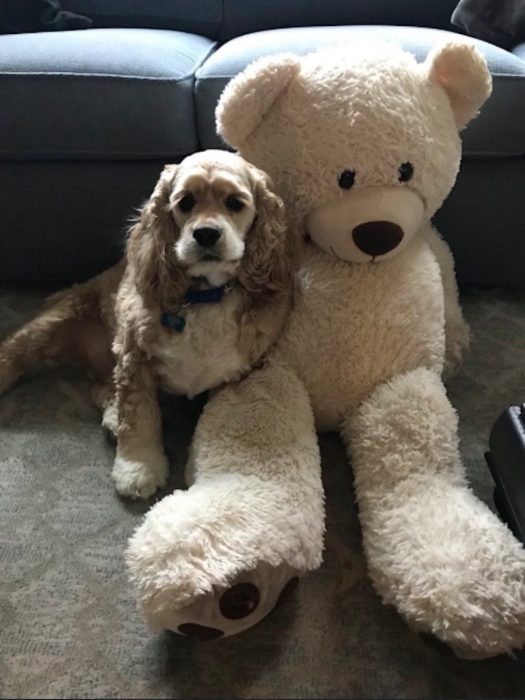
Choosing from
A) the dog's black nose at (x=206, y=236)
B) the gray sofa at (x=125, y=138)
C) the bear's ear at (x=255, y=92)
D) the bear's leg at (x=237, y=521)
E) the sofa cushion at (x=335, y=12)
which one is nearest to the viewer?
the bear's leg at (x=237, y=521)

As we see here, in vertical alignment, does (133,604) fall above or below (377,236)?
below

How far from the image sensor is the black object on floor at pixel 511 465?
1079mm

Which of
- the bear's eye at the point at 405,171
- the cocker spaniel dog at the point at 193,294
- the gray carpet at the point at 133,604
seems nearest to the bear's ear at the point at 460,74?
the bear's eye at the point at 405,171

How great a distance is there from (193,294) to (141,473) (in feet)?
1.14

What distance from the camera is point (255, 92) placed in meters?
1.27

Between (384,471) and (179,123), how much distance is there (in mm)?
913

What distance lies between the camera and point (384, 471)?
1.20m

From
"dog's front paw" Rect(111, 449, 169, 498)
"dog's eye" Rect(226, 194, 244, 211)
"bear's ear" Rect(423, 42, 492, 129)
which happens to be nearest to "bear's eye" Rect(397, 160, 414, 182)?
"bear's ear" Rect(423, 42, 492, 129)

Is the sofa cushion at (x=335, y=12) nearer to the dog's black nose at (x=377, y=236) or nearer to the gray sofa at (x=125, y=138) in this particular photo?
the gray sofa at (x=125, y=138)

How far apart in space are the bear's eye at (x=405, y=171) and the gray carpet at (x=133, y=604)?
521mm

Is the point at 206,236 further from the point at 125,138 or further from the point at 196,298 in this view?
the point at 125,138

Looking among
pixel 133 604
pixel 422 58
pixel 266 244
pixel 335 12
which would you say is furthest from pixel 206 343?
pixel 335 12

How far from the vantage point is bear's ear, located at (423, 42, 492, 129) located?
1269 mm

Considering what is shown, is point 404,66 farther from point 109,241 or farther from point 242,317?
point 109,241
